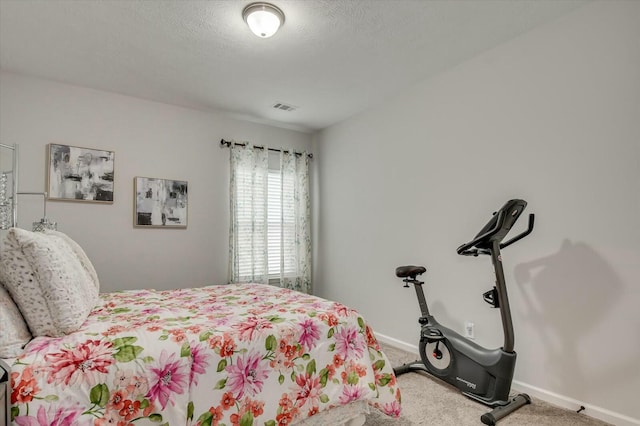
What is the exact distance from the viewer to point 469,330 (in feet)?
9.57

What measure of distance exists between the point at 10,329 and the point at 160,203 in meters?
2.53

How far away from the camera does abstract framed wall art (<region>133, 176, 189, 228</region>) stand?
12.0 ft

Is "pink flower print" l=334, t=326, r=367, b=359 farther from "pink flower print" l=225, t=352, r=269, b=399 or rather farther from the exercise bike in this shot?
the exercise bike

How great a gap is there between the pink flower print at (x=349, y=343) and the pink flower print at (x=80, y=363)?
112 cm

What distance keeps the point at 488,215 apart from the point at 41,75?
412 centimetres

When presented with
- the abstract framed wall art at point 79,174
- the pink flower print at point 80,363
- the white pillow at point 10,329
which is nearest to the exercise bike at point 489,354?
the pink flower print at point 80,363

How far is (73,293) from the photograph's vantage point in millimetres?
1615

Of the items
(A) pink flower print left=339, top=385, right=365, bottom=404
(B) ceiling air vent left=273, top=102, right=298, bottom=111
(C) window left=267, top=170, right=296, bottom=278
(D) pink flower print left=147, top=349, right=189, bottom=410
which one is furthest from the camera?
(C) window left=267, top=170, right=296, bottom=278

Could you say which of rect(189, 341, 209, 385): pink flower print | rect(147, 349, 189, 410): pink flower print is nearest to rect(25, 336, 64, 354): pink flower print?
rect(147, 349, 189, 410): pink flower print

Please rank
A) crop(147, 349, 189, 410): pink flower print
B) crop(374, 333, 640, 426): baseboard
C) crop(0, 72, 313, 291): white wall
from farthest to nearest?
crop(0, 72, 313, 291): white wall → crop(374, 333, 640, 426): baseboard → crop(147, 349, 189, 410): pink flower print

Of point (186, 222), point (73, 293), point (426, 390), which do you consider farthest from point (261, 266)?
point (73, 293)

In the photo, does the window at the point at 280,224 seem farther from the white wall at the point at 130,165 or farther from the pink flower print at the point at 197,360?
the pink flower print at the point at 197,360

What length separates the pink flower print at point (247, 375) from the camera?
163 centimetres

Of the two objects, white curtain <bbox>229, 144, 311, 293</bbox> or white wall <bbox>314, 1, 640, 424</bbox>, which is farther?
white curtain <bbox>229, 144, 311, 293</bbox>
